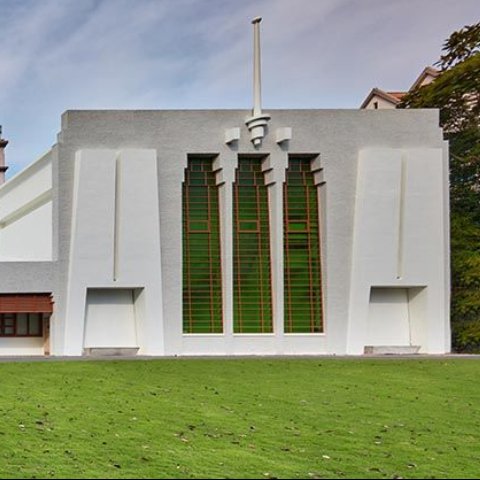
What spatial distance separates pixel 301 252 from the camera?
89.7 feet

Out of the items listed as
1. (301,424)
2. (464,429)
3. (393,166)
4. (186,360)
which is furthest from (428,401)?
(393,166)

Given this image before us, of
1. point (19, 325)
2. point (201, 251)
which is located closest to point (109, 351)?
point (19, 325)

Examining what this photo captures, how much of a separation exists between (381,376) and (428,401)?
4.38 metres

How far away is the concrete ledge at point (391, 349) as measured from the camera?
26656 mm

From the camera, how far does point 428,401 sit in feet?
44.8

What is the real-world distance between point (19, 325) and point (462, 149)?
23.8 meters

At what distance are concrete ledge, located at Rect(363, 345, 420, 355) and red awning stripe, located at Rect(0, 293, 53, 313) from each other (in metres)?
13.0

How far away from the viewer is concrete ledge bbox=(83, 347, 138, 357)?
83.3 ft

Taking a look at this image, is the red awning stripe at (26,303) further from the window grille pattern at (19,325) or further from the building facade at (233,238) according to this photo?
the window grille pattern at (19,325)

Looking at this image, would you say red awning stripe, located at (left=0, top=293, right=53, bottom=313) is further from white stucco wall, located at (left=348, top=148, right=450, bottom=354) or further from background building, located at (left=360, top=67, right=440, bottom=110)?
background building, located at (left=360, top=67, right=440, bottom=110)

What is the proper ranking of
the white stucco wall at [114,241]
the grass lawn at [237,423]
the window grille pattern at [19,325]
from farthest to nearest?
the window grille pattern at [19,325] → the white stucco wall at [114,241] → the grass lawn at [237,423]

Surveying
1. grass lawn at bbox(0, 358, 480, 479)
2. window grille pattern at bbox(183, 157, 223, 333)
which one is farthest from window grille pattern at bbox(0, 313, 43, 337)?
grass lawn at bbox(0, 358, 480, 479)

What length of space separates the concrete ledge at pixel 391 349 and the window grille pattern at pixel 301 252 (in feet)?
7.02

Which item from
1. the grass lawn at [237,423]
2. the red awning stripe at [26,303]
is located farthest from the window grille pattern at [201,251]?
the grass lawn at [237,423]
